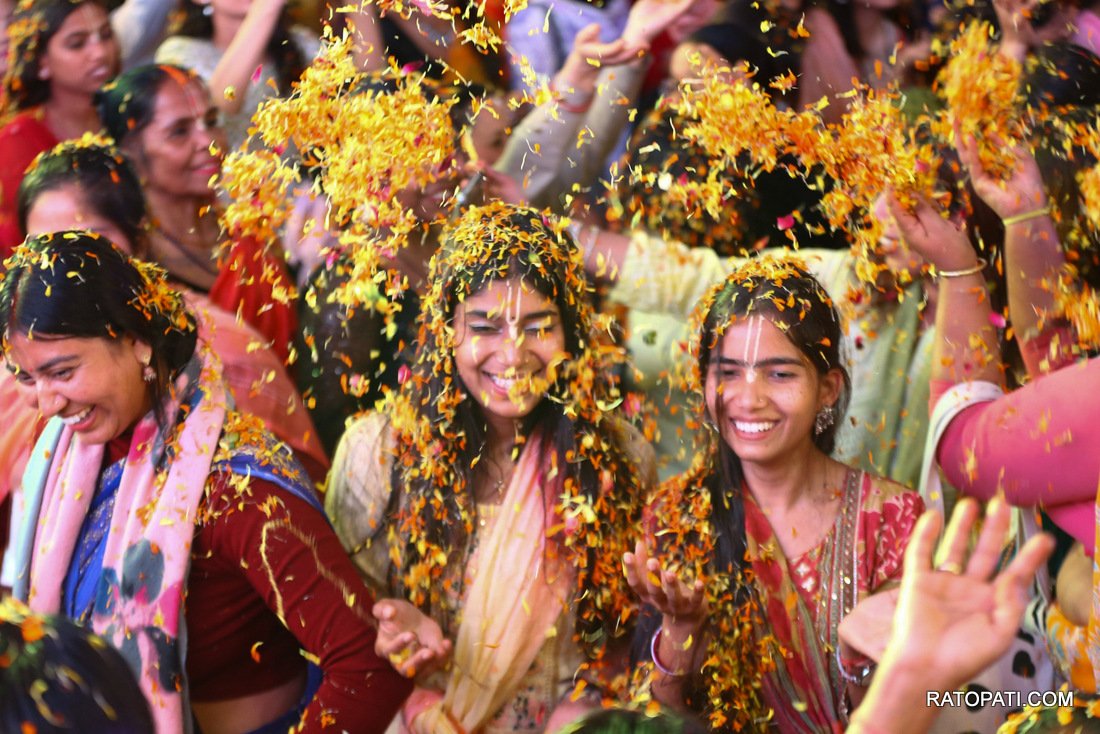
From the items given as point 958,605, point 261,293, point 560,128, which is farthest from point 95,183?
point 958,605

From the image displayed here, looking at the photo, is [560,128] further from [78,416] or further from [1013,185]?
[78,416]

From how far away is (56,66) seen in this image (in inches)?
143

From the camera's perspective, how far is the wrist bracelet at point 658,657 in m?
2.42

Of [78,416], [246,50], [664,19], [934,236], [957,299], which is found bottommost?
[78,416]

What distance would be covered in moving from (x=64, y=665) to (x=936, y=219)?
2032 mm

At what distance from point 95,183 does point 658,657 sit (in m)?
1.81

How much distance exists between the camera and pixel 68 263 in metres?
2.48

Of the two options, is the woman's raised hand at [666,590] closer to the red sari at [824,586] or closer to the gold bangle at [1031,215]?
the red sari at [824,586]

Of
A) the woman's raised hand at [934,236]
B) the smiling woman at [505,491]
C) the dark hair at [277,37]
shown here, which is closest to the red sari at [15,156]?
the dark hair at [277,37]

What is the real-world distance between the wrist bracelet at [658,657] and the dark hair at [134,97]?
1996 millimetres

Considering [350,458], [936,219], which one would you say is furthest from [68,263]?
[936,219]

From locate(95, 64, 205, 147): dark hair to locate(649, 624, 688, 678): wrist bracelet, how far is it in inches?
78.6

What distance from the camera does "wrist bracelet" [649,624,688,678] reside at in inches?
95.3

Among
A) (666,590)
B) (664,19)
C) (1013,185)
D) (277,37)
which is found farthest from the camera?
(277,37)
